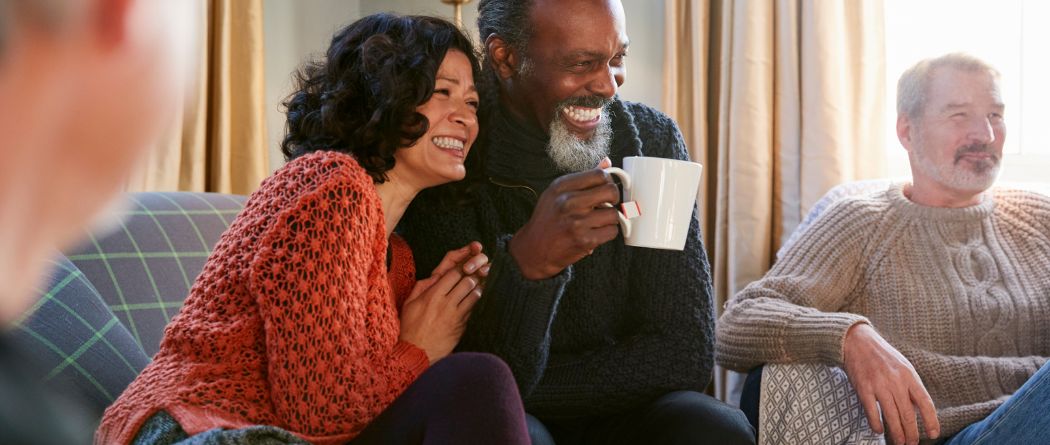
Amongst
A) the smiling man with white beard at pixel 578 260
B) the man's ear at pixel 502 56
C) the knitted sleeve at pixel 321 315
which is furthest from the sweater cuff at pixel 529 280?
the man's ear at pixel 502 56

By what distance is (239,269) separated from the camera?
1.18 metres

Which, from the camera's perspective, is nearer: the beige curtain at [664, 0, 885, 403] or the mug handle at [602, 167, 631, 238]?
the mug handle at [602, 167, 631, 238]

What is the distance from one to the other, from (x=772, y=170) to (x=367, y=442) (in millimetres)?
1853

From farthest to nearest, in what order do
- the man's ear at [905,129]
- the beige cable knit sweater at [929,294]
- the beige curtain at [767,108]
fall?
1. the beige curtain at [767,108]
2. the man's ear at [905,129]
3. the beige cable knit sweater at [929,294]

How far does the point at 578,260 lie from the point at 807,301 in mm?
661

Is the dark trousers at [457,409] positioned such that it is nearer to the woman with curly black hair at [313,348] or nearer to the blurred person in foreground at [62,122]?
the woman with curly black hair at [313,348]

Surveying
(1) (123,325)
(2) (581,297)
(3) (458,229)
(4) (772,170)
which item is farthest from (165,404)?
(4) (772,170)

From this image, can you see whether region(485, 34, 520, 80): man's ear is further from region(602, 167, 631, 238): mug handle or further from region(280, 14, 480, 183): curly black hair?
region(602, 167, 631, 238): mug handle

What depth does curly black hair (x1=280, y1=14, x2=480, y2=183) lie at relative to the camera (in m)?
1.35

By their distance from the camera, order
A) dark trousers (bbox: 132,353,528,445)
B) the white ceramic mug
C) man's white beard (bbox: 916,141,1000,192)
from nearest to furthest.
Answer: dark trousers (bbox: 132,353,528,445) < the white ceramic mug < man's white beard (bbox: 916,141,1000,192)

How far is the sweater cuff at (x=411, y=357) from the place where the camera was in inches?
50.0

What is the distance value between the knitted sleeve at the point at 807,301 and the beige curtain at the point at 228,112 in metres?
1.32

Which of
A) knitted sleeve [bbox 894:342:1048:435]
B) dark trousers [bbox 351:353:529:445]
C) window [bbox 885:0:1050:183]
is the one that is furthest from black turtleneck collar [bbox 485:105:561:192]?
window [bbox 885:0:1050:183]

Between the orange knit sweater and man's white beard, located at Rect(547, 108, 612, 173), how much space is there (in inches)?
14.3
